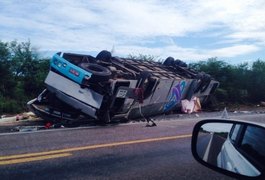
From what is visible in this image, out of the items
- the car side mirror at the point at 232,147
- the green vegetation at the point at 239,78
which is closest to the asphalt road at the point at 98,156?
the car side mirror at the point at 232,147

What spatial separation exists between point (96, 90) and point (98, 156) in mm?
4080

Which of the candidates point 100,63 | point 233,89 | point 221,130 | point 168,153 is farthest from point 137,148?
point 233,89

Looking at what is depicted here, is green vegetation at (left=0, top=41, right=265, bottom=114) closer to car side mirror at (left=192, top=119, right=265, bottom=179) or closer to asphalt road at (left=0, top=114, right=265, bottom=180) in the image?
asphalt road at (left=0, top=114, right=265, bottom=180)

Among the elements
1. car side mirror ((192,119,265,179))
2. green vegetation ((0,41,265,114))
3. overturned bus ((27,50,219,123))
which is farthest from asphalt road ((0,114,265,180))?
green vegetation ((0,41,265,114))

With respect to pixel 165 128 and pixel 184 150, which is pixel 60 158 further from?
pixel 165 128

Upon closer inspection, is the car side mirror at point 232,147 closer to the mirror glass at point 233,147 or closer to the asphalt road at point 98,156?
the mirror glass at point 233,147

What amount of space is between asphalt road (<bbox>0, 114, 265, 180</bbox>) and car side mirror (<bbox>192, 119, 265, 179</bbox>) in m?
2.29

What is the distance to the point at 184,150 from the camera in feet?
20.9

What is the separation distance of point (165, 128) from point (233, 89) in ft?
33.6

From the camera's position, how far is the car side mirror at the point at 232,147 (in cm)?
190

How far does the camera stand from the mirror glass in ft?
6.24

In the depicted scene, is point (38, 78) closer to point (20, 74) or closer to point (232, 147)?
point (20, 74)

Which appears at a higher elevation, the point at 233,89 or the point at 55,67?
the point at 55,67

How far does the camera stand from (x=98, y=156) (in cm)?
565
